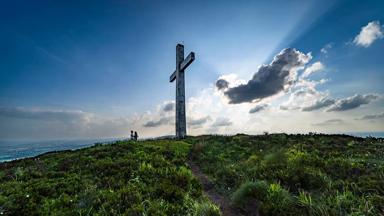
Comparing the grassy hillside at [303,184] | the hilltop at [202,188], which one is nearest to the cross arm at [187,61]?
the grassy hillside at [303,184]

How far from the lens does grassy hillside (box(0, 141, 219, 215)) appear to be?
504 cm

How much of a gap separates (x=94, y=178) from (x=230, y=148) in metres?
8.05

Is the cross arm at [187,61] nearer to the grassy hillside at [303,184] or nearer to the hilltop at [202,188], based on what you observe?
the grassy hillside at [303,184]

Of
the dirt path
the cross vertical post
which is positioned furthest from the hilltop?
the cross vertical post

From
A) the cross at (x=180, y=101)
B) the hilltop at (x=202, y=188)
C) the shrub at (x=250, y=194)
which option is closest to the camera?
the hilltop at (x=202, y=188)

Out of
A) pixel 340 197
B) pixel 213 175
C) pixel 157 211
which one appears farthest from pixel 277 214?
pixel 213 175

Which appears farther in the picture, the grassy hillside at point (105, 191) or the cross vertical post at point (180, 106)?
the cross vertical post at point (180, 106)

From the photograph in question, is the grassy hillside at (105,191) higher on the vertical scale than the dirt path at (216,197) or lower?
higher

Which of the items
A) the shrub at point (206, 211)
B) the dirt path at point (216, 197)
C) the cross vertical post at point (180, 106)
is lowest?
the dirt path at point (216, 197)

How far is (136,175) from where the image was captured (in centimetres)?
730

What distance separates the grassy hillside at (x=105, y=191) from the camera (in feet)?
16.5

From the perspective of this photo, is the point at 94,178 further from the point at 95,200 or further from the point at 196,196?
the point at 196,196

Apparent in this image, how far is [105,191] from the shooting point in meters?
5.91

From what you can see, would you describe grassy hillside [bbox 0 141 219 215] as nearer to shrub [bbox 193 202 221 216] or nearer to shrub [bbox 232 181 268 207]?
shrub [bbox 193 202 221 216]
